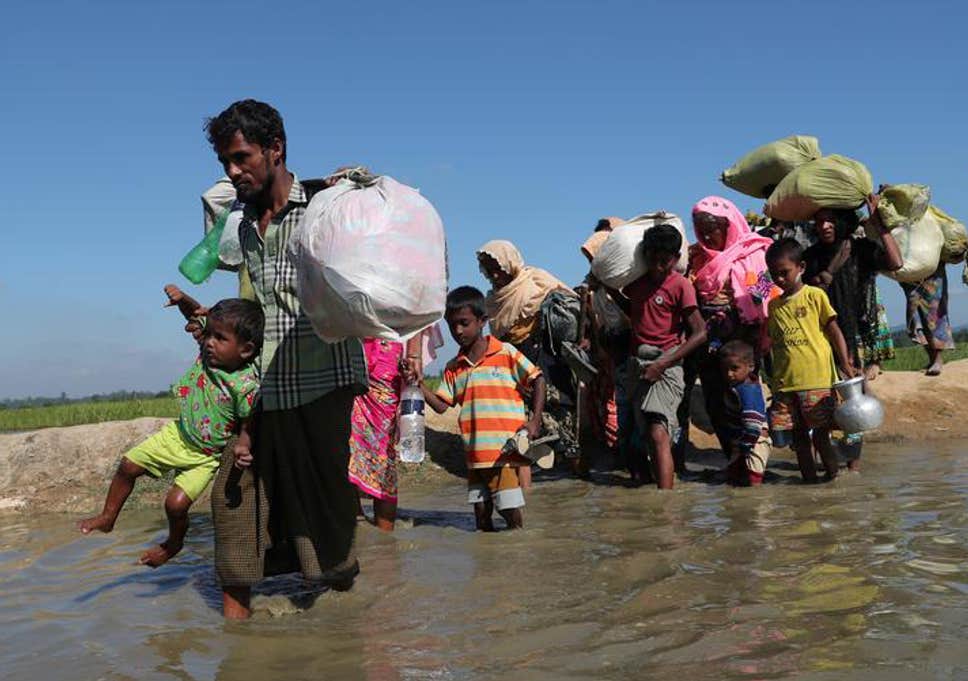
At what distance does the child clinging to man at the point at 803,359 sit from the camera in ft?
19.8

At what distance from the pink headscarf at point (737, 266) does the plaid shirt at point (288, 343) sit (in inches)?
141

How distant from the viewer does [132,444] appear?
7469mm

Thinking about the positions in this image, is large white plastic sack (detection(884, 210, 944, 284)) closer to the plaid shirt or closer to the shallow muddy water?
the shallow muddy water

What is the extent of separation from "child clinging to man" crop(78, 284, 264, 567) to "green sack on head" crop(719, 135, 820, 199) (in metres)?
4.71

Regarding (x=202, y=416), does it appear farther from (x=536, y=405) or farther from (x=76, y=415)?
(x=76, y=415)

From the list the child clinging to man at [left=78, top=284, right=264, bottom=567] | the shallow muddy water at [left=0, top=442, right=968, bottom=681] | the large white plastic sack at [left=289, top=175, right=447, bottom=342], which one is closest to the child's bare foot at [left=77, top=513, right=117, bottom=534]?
the child clinging to man at [left=78, top=284, right=264, bottom=567]

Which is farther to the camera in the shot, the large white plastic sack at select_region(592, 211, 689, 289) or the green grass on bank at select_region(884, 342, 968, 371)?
the green grass on bank at select_region(884, 342, 968, 371)

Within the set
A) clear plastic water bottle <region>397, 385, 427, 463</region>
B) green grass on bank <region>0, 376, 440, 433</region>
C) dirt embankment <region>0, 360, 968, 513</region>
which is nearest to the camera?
clear plastic water bottle <region>397, 385, 427, 463</region>

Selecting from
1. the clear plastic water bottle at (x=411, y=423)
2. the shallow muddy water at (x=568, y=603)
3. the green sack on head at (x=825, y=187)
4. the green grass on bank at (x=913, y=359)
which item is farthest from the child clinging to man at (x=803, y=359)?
the green grass on bank at (x=913, y=359)

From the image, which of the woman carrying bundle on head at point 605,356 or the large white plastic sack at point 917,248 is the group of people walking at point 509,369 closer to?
the woman carrying bundle on head at point 605,356

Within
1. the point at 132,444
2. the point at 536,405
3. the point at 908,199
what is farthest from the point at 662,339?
the point at 132,444

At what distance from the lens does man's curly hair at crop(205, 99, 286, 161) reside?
3467 millimetres

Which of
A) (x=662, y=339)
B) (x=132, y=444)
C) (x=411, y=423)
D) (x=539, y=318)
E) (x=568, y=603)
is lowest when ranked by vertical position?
(x=568, y=603)

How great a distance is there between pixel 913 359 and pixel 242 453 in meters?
11.5
